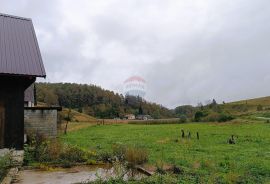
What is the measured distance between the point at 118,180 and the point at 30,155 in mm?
5840

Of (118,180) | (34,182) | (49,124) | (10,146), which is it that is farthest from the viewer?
(49,124)

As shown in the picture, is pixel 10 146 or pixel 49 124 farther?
pixel 49 124

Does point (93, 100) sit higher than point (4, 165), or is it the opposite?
point (93, 100)

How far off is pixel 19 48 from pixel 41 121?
5.90 metres

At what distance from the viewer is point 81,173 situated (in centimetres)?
1163

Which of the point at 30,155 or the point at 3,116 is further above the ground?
the point at 3,116

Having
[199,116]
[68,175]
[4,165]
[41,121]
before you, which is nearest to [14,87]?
[4,165]

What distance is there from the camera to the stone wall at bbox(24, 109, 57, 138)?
66.3ft

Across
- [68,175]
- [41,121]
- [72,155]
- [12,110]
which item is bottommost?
[68,175]

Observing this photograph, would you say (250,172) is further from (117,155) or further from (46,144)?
(46,144)

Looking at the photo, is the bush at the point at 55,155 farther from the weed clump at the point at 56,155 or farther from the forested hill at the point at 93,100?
the forested hill at the point at 93,100

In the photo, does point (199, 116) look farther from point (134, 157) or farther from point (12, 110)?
point (134, 157)

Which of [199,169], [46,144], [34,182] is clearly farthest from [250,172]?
[46,144]

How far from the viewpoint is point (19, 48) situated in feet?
51.4
